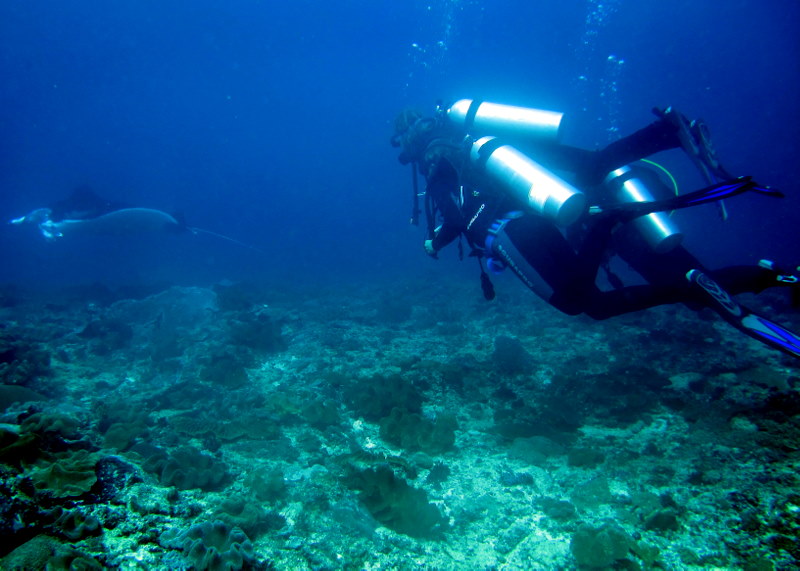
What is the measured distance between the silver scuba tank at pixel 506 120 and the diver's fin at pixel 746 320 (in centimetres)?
281

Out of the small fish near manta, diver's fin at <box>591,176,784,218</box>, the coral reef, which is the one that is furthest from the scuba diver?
the small fish near manta

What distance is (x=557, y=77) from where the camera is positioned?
186 feet

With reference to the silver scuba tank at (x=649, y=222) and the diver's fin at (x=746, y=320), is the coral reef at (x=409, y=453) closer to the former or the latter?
the diver's fin at (x=746, y=320)

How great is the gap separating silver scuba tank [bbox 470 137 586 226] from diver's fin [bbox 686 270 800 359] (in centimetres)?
147

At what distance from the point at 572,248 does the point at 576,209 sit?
0.81 m

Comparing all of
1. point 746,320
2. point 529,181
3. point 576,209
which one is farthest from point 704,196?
point 529,181

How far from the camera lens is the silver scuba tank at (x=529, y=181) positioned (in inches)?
159

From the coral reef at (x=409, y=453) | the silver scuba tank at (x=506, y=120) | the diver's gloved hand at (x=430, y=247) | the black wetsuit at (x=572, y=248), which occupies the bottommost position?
the coral reef at (x=409, y=453)

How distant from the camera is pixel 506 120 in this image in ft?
18.5

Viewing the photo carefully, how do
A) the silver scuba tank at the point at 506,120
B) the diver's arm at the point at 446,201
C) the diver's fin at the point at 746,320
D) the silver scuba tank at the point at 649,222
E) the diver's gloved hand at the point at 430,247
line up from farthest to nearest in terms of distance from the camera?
the diver's gloved hand at the point at 430,247 → the silver scuba tank at the point at 506,120 → the diver's arm at the point at 446,201 → the silver scuba tank at the point at 649,222 → the diver's fin at the point at 746,320

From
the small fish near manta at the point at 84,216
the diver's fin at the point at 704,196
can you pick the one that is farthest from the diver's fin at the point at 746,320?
the small fish near manta at the point at 84,216

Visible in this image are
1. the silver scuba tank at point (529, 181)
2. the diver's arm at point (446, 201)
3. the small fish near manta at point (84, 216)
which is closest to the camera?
the silver scuba tank at point (529, 181)

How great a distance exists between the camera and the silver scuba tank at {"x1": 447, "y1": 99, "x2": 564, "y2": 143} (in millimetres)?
5441

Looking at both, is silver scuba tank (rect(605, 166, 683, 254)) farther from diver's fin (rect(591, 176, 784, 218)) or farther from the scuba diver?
diver's fin (rect(591, 176, 784, 218))
